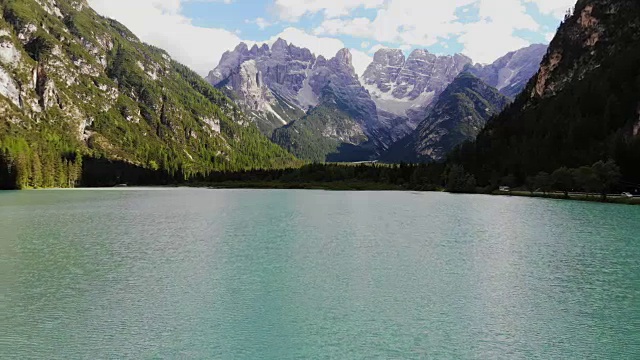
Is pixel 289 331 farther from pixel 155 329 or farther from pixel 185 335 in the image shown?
pixel 155 329

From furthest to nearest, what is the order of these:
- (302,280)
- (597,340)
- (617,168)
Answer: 1. (617,168)
2. (302,280)
3. (597,340)

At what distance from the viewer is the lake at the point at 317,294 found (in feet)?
90.4

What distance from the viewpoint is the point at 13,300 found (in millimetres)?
35844

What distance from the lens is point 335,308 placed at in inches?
1377

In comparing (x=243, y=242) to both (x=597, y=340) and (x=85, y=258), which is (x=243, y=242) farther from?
(x=597, y=340)

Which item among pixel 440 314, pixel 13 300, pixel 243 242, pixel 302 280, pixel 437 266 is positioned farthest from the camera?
pixel 243 242

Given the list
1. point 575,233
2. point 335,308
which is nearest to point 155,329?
point 335,308

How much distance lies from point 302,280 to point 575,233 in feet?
171

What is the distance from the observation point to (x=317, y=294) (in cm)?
3884

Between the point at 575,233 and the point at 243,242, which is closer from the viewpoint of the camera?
the point at 243,242

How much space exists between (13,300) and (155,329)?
1338cm

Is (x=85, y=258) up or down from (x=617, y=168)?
down

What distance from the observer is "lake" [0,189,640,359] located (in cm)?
2756

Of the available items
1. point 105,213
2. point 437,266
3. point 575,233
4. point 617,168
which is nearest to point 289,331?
point 437,266
